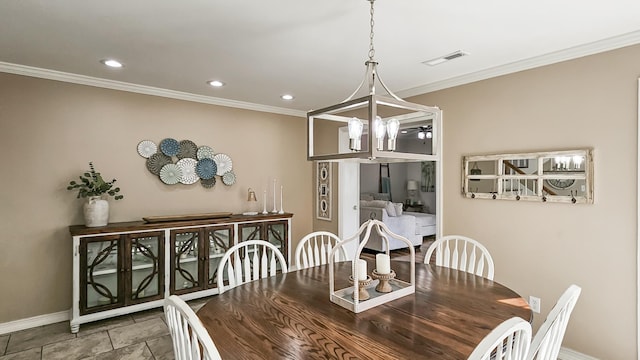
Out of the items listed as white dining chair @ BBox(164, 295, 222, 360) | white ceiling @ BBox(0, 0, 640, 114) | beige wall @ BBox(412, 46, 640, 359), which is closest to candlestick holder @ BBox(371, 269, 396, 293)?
white dining chair @ BBox(164, 295, 222, 360)

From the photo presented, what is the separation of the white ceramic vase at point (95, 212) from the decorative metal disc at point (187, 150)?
950mm

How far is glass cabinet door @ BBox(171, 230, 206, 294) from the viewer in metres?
3.49

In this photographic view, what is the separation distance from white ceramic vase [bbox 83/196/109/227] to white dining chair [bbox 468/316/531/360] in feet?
10.9

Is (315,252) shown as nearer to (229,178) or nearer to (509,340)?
(509,340)

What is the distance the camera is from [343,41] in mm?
2436

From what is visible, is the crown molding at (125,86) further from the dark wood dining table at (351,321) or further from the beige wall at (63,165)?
the dark wood dining table at (351,321)

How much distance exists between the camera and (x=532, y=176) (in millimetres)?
2748

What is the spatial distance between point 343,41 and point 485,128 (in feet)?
5.15

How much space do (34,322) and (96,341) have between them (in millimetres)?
789

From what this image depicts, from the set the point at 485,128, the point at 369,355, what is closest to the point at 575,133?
the point at 485,128

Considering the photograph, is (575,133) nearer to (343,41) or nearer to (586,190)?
(586,190)

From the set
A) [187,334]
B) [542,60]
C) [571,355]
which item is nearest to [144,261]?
[187,334]

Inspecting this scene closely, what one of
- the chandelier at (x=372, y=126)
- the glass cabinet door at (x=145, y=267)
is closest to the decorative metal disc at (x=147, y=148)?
the glass cabinet door at (x=145, y=267)

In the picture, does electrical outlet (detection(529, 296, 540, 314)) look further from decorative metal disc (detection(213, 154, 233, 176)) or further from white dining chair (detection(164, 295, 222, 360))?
decorative metal disc (detection(213, 154, 233, 176))
